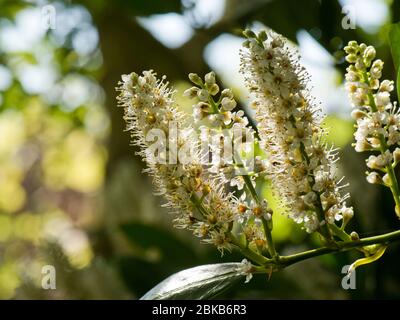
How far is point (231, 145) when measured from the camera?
0.86m

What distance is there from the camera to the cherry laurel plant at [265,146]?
0.82 meters

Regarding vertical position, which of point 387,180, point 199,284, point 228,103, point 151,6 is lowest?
point 199,284

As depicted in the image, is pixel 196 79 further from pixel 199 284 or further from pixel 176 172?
pixel 199 284

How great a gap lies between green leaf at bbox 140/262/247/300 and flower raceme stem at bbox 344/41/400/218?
0.75 feet

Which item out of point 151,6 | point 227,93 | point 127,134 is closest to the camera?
point 227,93

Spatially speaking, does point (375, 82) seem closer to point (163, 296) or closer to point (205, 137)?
point (205, 137)

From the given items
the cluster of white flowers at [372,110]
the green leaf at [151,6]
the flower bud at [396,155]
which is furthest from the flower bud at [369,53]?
the green leaf at [151,6]

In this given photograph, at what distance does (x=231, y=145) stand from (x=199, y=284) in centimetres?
19

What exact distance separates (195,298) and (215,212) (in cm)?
12

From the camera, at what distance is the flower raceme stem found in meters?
0.84

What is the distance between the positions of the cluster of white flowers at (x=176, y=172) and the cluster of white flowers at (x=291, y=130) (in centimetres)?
9

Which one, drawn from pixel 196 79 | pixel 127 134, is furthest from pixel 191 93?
pixel 127 134

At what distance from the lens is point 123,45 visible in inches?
124

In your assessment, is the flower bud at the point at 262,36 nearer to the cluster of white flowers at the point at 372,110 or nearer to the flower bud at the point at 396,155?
the cluster of white flowers at the point at 372,110
